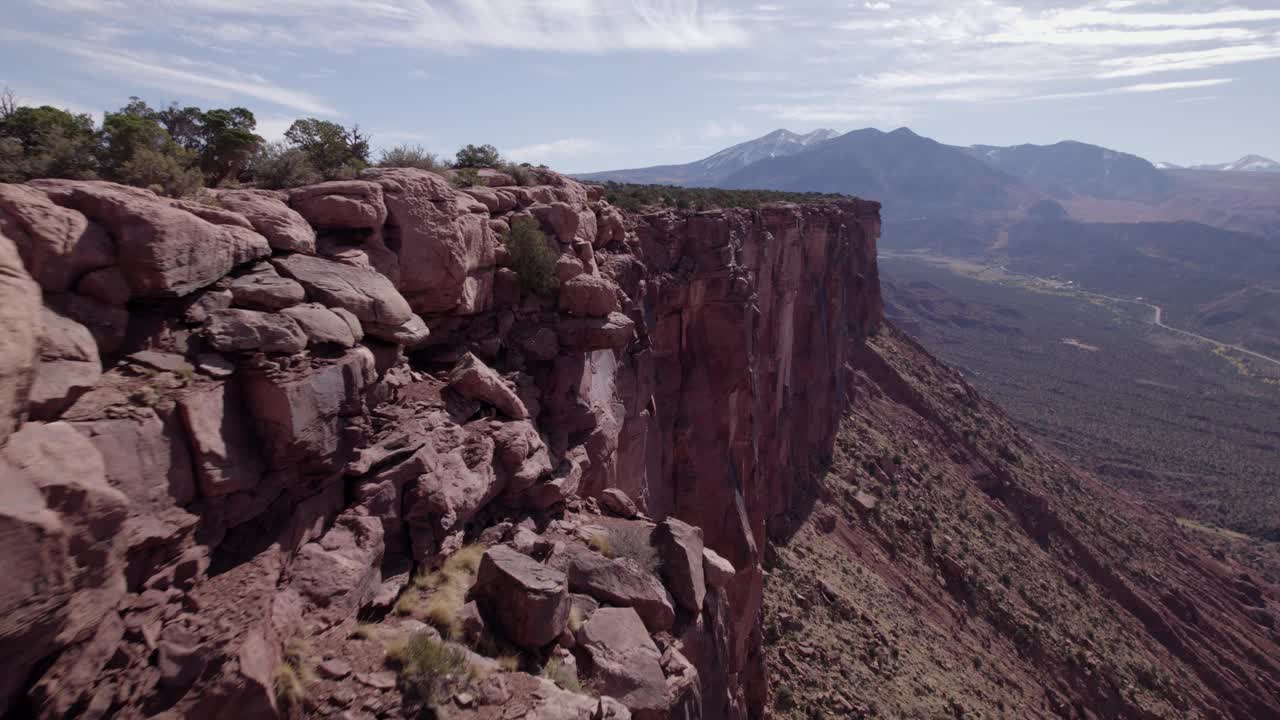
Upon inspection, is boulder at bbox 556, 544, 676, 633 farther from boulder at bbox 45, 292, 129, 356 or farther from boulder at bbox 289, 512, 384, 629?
boulder at bbox 45, 292, 129, 356

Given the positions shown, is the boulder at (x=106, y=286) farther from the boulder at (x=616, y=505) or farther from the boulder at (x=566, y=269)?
the boulder at (x=616, y=505)

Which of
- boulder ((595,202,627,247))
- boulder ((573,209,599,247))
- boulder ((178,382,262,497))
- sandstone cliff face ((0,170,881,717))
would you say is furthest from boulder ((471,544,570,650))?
boulder ((595,202,627,247))

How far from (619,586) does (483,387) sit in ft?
13.7

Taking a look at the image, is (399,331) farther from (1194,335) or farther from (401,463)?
(1194,335)

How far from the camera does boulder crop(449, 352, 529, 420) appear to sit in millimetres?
11312

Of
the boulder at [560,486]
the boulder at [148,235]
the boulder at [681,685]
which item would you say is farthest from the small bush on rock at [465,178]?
the boulder at [681,685]

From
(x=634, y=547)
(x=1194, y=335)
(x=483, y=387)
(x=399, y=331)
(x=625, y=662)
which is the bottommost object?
(x=1194, y=335)

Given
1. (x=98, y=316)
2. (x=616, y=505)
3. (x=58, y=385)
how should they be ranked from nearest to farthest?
(x=58, y=385), (x=98, y=316), (x=616, y=505)

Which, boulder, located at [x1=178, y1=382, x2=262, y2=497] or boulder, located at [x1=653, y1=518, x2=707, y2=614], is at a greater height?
boulder, located at [x1=178, y1=382, x2=262, y2=497]

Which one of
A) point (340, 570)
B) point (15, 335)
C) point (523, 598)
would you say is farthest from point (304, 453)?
point (523, 598)

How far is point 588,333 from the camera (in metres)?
14.2

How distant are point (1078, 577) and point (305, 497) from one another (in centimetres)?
4590

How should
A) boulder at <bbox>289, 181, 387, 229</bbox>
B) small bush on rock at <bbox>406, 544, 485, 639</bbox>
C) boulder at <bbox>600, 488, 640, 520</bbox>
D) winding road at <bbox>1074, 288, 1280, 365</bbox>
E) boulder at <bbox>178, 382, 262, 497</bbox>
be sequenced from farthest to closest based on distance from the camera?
winding road at <bbox>1074, 288, 1280, 365</bbox>, boulder at <bbox>600, 488, 640, 520</bbox>, boulder at <bbox>289, 181, 387, 229</bbox>, small bush on rock at <bbox>406, 544, 485, 639</bbox>, boulder at <bbox>178, 382, 262, 497</bbox>

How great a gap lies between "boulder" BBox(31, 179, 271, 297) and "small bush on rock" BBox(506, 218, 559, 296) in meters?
6.53
